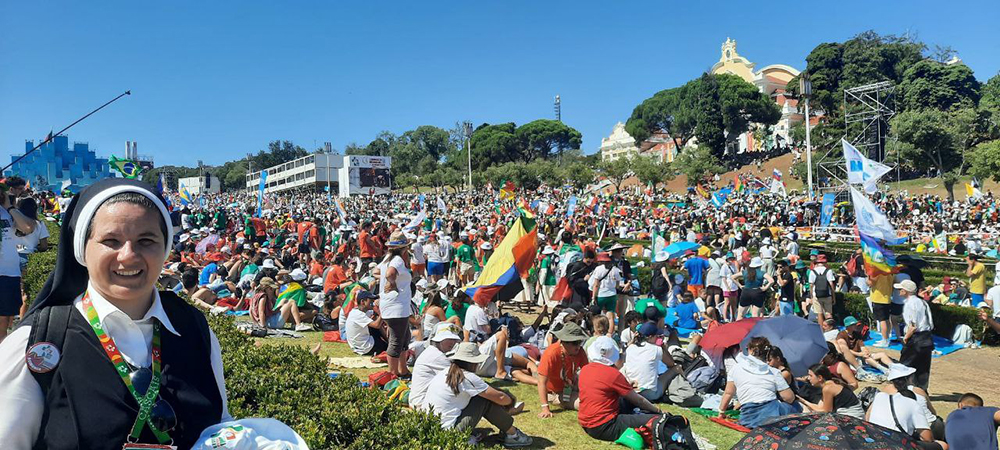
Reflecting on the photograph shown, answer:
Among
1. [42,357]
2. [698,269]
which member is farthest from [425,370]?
[698,269]

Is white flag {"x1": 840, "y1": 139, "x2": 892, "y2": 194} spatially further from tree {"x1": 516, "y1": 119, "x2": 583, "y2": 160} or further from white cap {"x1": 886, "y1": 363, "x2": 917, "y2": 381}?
tree {"x1": 516, "y1": 119, "x2": 583, "y2": 160}

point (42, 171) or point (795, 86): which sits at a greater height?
point (795, 86)

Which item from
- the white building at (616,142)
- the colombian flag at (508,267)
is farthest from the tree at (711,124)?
the colombian flag at (508,267)

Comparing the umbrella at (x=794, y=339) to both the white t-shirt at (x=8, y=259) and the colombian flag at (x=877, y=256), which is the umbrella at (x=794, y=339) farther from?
the white t-shirt at (x=8, y=259)

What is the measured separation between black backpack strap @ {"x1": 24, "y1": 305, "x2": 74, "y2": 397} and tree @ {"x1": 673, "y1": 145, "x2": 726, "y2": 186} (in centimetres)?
5455

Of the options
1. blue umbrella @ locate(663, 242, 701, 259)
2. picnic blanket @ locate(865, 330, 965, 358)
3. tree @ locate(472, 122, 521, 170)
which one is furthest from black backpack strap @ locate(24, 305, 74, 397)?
tree @ locate(472, 122, 521, 170)

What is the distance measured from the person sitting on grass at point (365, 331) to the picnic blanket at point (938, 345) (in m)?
8.03

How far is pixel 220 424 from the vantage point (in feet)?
5.33

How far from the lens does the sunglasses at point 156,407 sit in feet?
5.10

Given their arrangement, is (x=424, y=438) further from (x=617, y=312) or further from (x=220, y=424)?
(x=617, y=312)

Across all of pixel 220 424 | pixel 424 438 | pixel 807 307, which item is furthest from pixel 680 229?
pixel 220 424

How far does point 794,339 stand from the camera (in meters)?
7.36

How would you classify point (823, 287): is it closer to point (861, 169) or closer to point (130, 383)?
point (861, 169)

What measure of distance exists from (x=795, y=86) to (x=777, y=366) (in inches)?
2561
